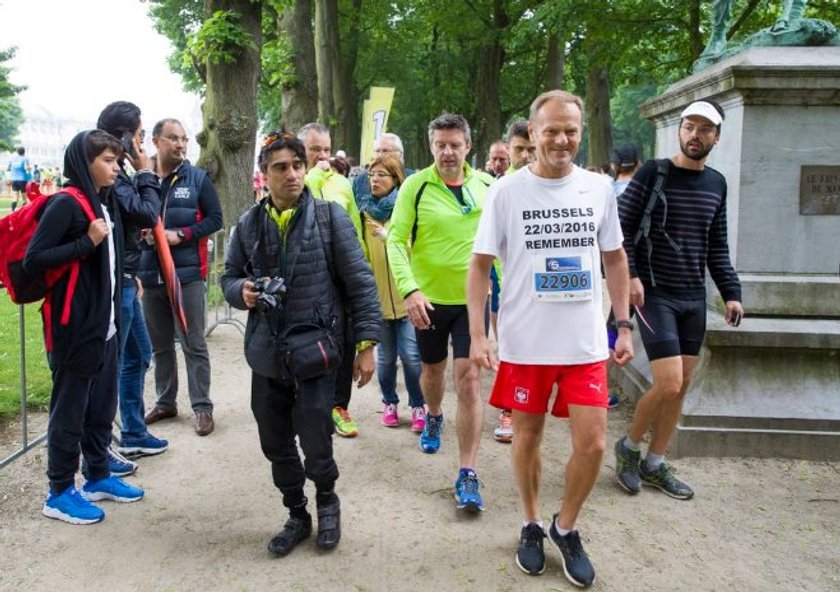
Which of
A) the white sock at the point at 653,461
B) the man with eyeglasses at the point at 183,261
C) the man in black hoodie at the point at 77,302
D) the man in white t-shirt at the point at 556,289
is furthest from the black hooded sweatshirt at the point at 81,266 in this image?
the white sock at the point at 653,461

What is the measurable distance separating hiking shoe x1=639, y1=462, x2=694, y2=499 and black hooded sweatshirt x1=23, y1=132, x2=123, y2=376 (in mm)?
2999

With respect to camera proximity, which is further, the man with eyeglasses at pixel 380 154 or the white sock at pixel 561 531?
the man with eyeglasses at pixel 380 154

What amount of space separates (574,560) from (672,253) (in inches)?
69.1

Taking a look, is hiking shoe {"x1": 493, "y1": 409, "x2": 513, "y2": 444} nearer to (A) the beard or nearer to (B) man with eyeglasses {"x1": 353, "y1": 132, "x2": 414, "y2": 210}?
(B) man with eyeglasses {"x1": 353, "y1": 132, "x2": 414, "y2": 210}

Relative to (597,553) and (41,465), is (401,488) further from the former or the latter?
(41,465)

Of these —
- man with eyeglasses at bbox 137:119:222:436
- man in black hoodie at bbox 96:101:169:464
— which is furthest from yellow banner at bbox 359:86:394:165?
man in black hoodie at bbox 96:101:169:464

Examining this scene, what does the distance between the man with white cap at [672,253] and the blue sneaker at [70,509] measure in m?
2.95

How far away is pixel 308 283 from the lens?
3529 mm

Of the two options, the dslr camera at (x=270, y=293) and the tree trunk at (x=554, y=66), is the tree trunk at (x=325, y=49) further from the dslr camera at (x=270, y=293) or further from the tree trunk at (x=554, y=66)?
Answer: the dslr camera at (x=270, y=293)

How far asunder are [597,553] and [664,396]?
1.00m

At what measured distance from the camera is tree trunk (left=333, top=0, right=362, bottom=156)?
21.8 meters

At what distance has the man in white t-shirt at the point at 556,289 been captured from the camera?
11.0 feet

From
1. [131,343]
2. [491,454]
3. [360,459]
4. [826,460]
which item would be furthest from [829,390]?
[131,343]

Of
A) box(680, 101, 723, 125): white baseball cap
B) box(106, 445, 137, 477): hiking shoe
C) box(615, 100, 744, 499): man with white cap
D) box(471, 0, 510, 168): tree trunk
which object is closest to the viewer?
box(680, 101, 723, 125): white baseball cap
